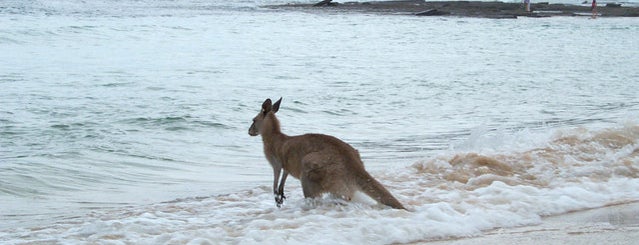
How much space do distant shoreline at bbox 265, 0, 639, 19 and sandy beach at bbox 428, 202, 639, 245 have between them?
49010 mm

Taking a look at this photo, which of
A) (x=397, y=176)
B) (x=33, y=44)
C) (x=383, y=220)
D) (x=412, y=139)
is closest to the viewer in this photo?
(x=383, y=220)

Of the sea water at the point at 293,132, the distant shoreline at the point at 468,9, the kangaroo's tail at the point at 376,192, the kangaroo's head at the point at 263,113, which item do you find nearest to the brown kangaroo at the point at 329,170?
the kangaroo's tail at the point at 376,192

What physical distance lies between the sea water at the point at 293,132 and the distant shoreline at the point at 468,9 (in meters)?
25.4

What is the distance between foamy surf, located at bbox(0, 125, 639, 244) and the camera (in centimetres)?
577

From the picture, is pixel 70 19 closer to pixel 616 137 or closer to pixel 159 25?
pixel 159 25

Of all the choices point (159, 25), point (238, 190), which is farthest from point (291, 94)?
point (159, 25)

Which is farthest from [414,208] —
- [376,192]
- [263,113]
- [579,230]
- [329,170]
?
[263,113]

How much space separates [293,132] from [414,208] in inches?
261

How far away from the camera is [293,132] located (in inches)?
508

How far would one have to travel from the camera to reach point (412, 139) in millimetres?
12094

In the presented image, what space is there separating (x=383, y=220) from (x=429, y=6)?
60.6m

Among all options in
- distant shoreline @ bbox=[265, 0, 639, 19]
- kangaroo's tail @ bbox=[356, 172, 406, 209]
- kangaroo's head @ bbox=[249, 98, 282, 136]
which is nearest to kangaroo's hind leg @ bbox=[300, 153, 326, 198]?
kangaroo's tail @ bbox=[356, 172, 406, 209]

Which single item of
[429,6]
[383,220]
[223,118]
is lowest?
[429,6]

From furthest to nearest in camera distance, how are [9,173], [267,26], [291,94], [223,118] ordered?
[267,26] < [291,94] < [223,118] < [9,173]
